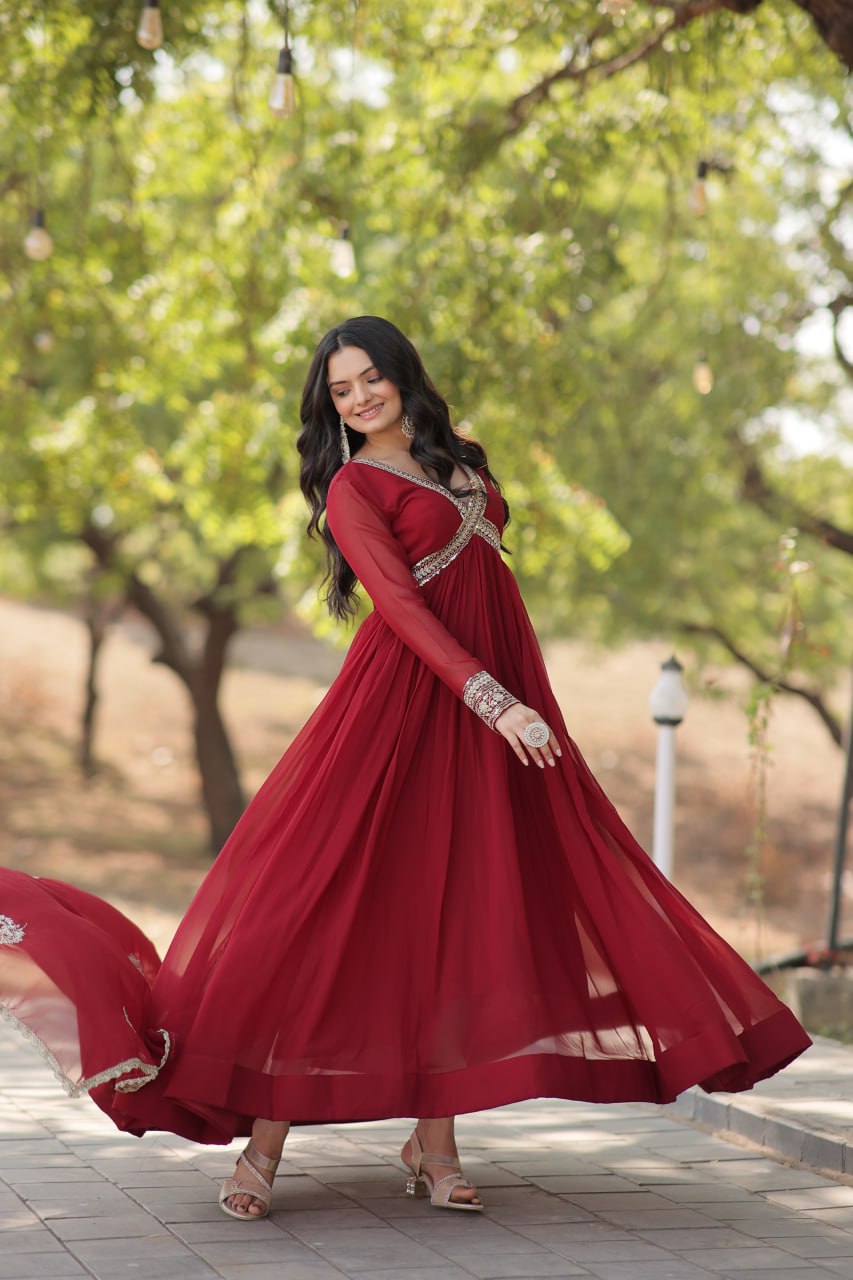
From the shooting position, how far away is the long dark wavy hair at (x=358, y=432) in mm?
3727

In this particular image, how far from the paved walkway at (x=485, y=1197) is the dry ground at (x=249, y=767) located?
990 centimetres

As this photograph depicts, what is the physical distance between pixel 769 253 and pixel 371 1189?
10550mm

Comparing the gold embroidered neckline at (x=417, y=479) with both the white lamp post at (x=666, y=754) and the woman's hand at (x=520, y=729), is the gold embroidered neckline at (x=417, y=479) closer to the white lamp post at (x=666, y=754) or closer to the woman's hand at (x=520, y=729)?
the woman's hand at (x=520, y=729)

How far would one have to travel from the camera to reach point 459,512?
3.72 m

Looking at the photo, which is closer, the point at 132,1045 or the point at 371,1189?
the point at 132,1045

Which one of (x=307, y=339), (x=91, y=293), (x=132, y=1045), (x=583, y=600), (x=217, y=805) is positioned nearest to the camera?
(x=132, y=1045)

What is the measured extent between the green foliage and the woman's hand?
12.3 ft

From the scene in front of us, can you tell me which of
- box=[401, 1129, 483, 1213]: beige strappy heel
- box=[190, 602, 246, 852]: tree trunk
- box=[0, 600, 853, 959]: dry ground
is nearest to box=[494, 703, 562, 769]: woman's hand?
box=[401, 1129, 483, 1213]: beige strappy heel

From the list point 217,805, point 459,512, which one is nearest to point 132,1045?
point 459,512

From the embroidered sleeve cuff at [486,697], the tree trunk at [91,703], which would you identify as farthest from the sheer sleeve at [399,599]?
the tree trunk at [91,703]

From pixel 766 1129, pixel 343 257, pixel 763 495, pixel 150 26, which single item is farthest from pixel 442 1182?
pixel 763 495

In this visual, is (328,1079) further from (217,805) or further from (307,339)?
(217,805)

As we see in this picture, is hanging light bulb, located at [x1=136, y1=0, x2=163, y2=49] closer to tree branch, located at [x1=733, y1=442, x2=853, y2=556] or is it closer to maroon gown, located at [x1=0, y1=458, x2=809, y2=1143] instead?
maroon gown, located at [x1=0, y1=458, x2=809, y2=1143]

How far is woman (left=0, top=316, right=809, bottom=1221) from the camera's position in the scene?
329 centimetres
